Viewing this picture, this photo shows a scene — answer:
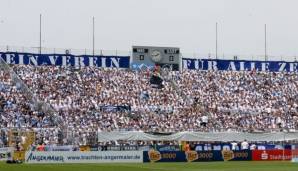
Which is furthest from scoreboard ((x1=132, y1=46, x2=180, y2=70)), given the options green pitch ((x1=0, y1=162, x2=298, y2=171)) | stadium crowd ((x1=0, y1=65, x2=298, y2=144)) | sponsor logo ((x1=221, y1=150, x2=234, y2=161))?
green pitch ((x1=0, y1=162, x2=298, y2=171))

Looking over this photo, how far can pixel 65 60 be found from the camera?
243 ft

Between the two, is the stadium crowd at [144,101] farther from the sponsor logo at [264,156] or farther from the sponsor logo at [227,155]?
the sponsor logo at [227,155]

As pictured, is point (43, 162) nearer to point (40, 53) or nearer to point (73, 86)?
point (73, 86)

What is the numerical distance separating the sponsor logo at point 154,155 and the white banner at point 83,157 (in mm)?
679

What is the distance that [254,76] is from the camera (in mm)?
80375

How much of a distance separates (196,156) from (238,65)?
106 ft

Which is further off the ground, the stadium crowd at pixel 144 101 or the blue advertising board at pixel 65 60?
the blue advertising board at pixel 65 60

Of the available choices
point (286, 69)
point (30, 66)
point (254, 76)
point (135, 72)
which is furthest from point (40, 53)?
point (286, 69)

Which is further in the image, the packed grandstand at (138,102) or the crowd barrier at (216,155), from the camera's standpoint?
the packed grandstand at (138,102)

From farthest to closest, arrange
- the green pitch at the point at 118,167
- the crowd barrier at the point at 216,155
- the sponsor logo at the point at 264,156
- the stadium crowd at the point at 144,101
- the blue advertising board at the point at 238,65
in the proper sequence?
1. the blue advertising board at the point at 238,65
2. the stadium crowd at the point at 144,101
3. the sponsor logo at the point at 264,156
4. the crowd barrier at the point at 216,155
5. the green pitch at the point at 118,167

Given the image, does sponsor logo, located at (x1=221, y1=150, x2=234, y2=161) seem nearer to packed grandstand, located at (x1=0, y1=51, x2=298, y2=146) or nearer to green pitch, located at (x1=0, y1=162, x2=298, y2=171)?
packed grandstand, located at (x1=0, y1=51, x2=298, y2=146)

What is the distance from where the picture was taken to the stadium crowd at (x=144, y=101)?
6146cm

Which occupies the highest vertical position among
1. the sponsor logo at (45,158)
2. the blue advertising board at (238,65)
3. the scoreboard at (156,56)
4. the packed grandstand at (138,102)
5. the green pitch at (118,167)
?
the scoreboard at (156,56)

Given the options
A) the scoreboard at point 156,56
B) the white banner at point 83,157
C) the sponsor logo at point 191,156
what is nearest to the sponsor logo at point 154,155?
the white banner at point 83,157
